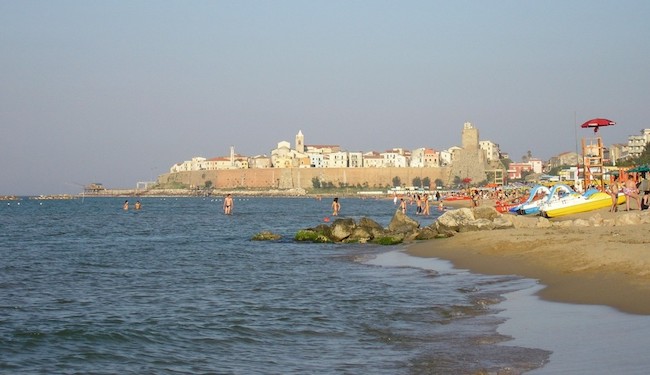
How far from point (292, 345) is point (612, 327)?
12.5 feet

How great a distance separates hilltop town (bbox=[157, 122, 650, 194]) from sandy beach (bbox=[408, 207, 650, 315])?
447ft

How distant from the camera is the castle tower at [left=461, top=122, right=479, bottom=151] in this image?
165000 millimetres

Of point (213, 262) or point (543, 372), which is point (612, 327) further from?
point (213, 262)

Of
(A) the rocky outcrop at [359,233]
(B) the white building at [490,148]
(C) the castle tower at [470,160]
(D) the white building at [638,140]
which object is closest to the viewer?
(A) the rocky outcrop at [359,233]

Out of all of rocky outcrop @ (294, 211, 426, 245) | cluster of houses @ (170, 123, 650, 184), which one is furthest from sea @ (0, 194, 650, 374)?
cluster of houses @ (170, 123, 650, 184)

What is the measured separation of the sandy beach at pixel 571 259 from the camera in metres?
11.6

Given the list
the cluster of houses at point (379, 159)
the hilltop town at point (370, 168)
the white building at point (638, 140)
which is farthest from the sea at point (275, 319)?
the cluster of houses at point (379, 159)

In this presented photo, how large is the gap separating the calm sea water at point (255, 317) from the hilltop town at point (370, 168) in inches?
A: 5489

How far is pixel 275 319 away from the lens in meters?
12.4

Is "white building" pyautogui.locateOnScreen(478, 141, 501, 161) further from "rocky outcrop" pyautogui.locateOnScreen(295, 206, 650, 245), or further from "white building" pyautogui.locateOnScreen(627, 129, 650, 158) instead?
"rocky outcrop" pyautogui.locateOnScreen(295, 206, 650, 245)

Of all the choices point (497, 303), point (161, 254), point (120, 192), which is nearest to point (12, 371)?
point (497, 303)

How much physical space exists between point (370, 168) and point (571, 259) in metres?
157

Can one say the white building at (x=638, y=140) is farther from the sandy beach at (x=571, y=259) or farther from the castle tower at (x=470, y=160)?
the sandy beach at (x=571, y=259)

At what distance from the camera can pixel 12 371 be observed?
888 centimetres
